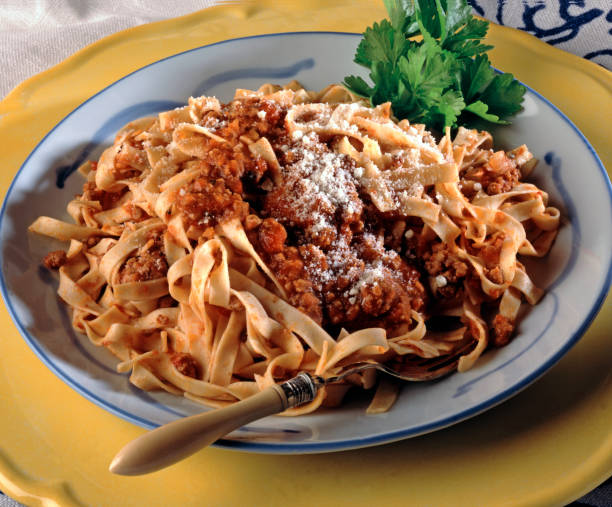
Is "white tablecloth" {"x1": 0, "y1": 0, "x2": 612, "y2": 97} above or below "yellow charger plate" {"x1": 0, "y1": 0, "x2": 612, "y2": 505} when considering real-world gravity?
above

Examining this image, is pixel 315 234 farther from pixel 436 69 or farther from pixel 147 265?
pixel 436 69

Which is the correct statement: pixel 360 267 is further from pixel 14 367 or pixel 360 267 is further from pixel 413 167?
pixel 14 367

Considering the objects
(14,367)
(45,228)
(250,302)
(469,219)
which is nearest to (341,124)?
(469,219)

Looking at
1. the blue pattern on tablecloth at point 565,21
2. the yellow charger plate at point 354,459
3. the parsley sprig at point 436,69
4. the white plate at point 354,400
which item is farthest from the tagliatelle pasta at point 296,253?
the blue pattern on tablecloth at point 565,21

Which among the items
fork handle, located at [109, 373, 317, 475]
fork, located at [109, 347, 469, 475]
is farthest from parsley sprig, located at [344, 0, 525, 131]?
fork handle, located at [109, 373, 317, 475]

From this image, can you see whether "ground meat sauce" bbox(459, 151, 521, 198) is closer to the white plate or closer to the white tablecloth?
the white plate

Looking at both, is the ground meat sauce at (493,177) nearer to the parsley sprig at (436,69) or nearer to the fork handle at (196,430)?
the parsley sprig at (436,69)
